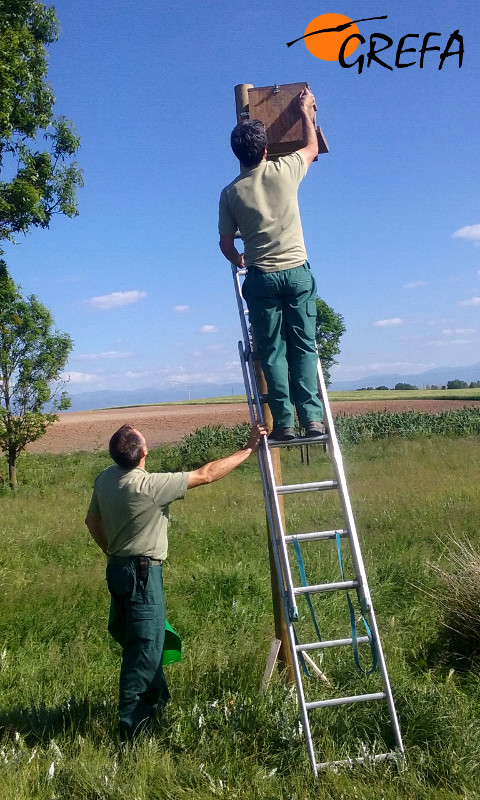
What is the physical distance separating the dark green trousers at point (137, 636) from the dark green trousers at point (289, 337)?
1.44 m

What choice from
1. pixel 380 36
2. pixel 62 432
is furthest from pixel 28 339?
pixel 62 432

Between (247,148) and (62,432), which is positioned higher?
(247,148)

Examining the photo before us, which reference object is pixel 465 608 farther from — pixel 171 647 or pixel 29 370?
pixel 29 370

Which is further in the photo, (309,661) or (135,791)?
(309,661)

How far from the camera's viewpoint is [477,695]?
17.5 ft

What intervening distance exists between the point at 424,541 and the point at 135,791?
6520 mm

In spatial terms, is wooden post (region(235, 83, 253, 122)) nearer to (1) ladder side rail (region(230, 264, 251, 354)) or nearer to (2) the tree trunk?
(1) ladder side rail (region(230, 264, 251, 354))

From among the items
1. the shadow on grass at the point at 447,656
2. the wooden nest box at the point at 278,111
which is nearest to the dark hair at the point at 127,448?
the wooden nest box at the point at 278,111

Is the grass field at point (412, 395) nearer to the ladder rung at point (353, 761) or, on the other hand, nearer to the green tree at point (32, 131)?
the green tree at point (32, 131)

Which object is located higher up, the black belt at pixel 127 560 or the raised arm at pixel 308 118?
the raised arm at pixel 308 118

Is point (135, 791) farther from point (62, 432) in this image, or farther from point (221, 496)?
point (62, 432)

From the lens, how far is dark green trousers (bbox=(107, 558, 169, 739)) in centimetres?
439

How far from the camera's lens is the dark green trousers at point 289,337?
4.75 metres

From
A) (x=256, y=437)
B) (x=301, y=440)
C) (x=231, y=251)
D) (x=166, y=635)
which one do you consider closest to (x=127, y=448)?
(x=256, y=437)
